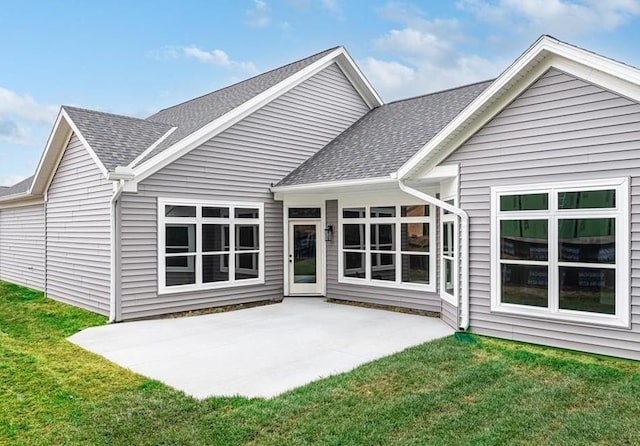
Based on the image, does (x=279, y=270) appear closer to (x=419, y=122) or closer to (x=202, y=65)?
(x=419, y=122)

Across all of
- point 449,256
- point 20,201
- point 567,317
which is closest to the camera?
point 567,317

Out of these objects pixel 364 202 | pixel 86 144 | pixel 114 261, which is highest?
pixel 86 144

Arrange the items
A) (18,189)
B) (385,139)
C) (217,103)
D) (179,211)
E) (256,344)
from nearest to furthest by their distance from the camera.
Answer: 1. (256,344)
2. (179,211)
3. (385,139)
4. (217,103)
5. (18,189)

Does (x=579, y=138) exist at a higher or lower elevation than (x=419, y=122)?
lower

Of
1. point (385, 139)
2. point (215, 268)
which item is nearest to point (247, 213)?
point (215, 268)

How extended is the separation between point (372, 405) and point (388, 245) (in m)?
5.76

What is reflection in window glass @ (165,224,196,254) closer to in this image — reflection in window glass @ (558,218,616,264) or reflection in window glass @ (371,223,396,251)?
reflection in window glass @ (371,223,396,251)

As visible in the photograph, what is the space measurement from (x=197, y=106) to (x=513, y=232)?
11.0 m

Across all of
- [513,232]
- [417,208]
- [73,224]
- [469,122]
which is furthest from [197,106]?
[513,232]

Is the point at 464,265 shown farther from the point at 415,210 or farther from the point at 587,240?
the point at 415,210

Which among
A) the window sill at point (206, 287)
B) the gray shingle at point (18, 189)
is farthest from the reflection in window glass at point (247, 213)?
the gray shingle at point (18, 189)

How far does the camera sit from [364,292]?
34.2ft

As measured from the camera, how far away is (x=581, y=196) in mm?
6129

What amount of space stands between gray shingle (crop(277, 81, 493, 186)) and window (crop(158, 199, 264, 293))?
1529 mm
